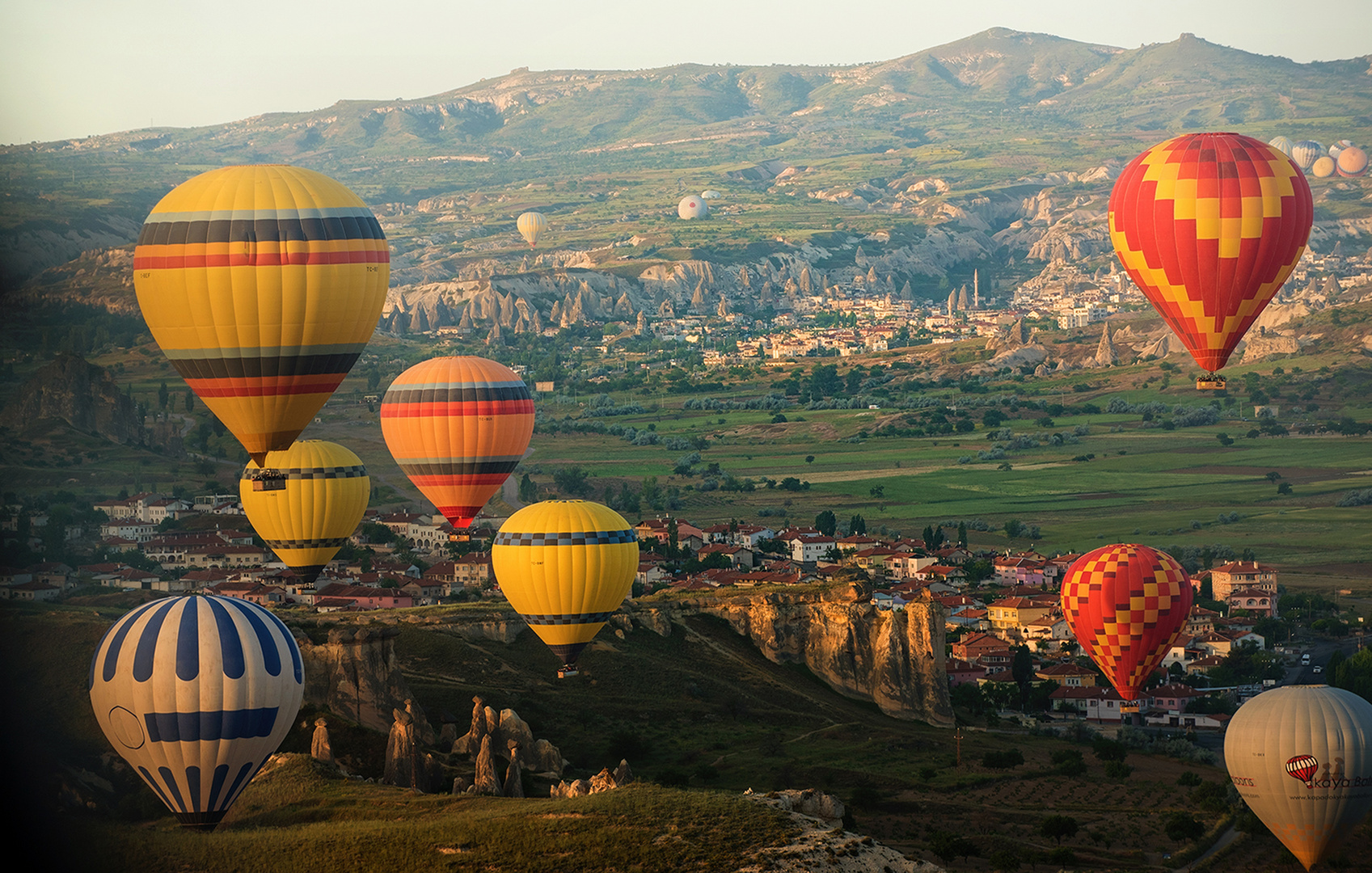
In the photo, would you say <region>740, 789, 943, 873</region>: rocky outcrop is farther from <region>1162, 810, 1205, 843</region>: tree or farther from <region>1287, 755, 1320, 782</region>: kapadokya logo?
<region>1162, 810, 1205, 843</region>: tree

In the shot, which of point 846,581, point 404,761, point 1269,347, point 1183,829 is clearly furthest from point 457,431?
point 1269,347

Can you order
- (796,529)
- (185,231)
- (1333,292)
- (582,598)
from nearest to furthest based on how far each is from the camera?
(185,231) < (582,598) < (796,529) < (1333,292)

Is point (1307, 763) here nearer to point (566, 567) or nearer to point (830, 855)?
point (830, 855)

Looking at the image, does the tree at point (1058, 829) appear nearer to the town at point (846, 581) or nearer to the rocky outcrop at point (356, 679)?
the rocky outcrop at point (356, 679)

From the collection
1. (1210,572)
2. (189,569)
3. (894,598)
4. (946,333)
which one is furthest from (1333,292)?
(189,569)

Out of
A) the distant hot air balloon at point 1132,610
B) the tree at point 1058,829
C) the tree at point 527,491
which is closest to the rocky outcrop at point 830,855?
the tree at point 1058,829

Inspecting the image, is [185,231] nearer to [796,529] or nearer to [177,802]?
[177,802]
